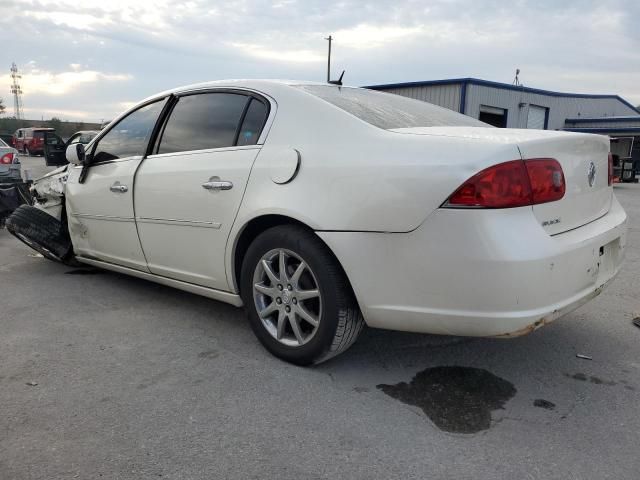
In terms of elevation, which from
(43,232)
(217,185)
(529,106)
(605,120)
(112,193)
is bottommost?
(43,232)

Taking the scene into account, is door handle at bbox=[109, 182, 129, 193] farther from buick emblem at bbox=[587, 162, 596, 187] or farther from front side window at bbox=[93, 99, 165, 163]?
buick emblem at bbox=[587, 162, 596, 187]

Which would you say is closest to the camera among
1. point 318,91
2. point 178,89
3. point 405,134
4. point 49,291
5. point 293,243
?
point 405,134

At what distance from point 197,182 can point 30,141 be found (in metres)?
34.5

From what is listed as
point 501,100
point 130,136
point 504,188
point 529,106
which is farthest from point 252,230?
point 529,106

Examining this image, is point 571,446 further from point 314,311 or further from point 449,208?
point 314,311

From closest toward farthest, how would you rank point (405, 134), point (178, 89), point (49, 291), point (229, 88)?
point (405, 134), point (229, 88), point (178, 89), point (49, 291)

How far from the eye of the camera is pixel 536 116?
2730cm

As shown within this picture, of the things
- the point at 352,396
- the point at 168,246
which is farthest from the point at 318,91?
the point at 352,396

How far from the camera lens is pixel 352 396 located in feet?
8.35

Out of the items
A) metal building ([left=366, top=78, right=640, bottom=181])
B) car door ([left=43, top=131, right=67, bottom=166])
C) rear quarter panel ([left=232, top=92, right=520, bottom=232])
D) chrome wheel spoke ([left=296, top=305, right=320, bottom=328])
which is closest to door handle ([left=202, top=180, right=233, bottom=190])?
rear quarter panel ([left=232, top=92, right=520, bottom=232])

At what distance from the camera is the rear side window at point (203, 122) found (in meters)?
3.13

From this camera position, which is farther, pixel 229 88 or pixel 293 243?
pixel 229 88

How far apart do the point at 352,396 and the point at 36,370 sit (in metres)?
1.71

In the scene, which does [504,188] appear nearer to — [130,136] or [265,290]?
[265,290]
